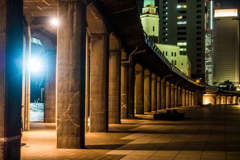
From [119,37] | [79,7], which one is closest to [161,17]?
[119,37]

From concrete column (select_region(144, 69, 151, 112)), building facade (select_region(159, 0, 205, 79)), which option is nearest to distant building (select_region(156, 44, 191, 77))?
building facade (select_region(159, 0, 205, 79))

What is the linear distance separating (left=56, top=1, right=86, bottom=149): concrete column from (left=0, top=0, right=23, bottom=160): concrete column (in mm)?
4690

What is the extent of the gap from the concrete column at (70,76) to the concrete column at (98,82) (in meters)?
6.23

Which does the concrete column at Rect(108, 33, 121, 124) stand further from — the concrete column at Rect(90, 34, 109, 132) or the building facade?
the building facade

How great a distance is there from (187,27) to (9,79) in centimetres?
18123

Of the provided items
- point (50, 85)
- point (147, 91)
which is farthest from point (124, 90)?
point (147, 91)

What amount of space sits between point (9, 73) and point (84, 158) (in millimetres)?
4144

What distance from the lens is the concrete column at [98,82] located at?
20859 millimetres

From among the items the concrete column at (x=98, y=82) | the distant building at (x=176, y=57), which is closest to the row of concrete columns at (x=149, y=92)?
the concrete column at (x=98, y=82)

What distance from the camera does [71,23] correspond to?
14531 millimetres

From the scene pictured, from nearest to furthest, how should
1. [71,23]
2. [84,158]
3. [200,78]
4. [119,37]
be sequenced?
[84,158] → [71,23] → [119,37] → [200,78]

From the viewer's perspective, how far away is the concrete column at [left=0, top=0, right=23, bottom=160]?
29.4 ft

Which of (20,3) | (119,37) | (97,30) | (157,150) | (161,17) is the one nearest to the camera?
(20,3)

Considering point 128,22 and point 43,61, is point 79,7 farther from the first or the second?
point 43,61
